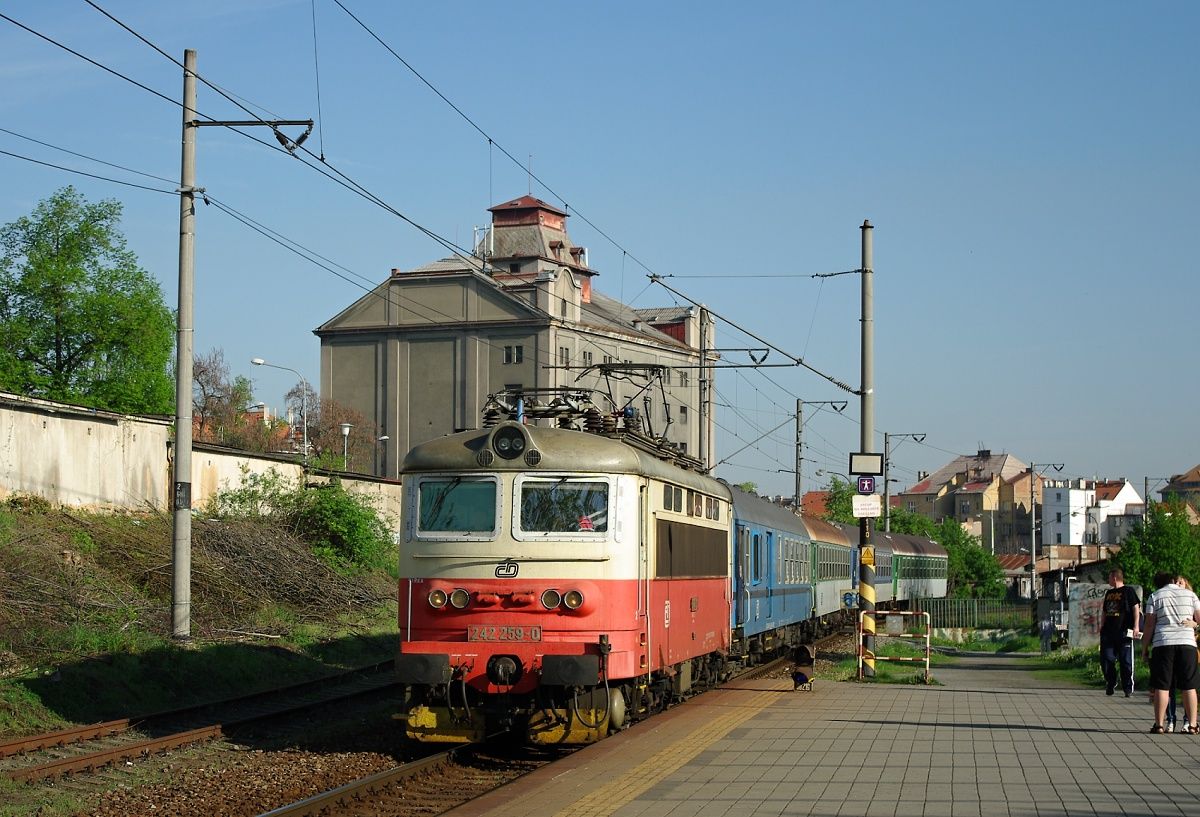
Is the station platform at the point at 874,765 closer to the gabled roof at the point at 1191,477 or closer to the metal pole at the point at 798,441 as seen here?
the metal pole at the point at 798,441

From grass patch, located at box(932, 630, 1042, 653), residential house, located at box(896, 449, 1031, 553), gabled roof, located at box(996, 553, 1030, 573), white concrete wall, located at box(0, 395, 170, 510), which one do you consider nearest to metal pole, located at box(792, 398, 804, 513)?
grass patch, located at box(932, 630, 1042, 653)

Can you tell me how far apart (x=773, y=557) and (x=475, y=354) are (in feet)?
166

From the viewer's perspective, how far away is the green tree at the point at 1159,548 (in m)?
44.0

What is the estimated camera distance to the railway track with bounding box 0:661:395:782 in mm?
12406

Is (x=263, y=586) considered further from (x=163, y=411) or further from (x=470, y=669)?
(x=163, y=411)

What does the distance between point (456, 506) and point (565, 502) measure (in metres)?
1.03

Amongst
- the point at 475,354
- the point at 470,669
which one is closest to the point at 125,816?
the point at 470,669

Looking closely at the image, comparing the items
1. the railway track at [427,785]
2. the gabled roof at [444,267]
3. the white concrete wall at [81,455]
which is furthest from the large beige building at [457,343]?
the railway track at [427,785]

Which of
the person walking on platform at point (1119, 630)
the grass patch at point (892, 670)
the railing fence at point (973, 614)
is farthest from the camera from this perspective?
the railing fence at point (973, 614)

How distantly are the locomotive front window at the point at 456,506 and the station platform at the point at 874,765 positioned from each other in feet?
7.67

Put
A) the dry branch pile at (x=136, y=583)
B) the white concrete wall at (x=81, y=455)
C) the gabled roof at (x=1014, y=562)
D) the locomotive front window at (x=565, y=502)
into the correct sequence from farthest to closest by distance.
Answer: the gabled roof at (x=1014, y=562), the white concrete wall at (x=81, y=455), the dry branch pile at (x=136, y=583), the locomotive front window at (x=565, y=502)

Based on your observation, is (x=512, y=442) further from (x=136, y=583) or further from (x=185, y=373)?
(x=136, y=583)

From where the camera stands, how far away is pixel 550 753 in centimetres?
1412

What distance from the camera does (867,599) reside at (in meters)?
22.4
